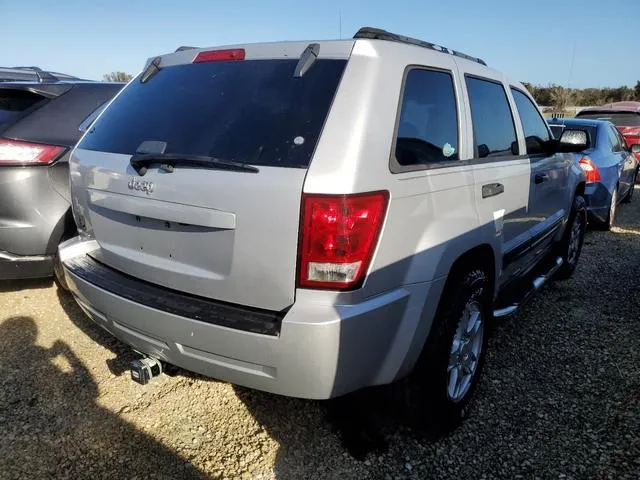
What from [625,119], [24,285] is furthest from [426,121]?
[625,119]

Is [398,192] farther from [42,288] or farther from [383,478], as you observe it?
[42,288]

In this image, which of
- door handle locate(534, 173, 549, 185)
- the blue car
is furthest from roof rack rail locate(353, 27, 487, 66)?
the blue car

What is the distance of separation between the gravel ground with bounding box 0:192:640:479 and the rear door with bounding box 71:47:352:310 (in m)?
0.84

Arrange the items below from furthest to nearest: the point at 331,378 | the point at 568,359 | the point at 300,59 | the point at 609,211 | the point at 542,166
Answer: the point at 609,211 → the point at 542,166 → the point at 568,359 → the point at 300,59 → the point at 331,378

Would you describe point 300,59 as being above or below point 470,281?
above

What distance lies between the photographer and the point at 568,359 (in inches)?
132

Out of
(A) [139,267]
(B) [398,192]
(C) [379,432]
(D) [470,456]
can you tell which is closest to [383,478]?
(C) [379,432]

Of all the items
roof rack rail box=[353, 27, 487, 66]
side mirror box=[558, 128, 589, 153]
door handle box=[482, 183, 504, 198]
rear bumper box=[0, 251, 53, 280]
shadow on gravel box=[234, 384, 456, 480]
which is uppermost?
roof rack rail box=[353, 27, 487, 66]

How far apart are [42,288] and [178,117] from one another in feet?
8.83

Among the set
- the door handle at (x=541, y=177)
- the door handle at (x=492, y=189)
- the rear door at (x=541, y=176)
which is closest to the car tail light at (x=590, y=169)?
the rear door at (x=541, y=176)

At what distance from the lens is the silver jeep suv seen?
6.09 ft

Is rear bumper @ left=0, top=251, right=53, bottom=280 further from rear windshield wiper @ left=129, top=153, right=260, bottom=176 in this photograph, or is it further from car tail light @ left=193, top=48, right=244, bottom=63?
car tail light @ left=193, top=48, right=244, bottom=63

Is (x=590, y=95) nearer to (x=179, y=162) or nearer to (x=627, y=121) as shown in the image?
(x=627, y=121)

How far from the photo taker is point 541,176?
141 inches
